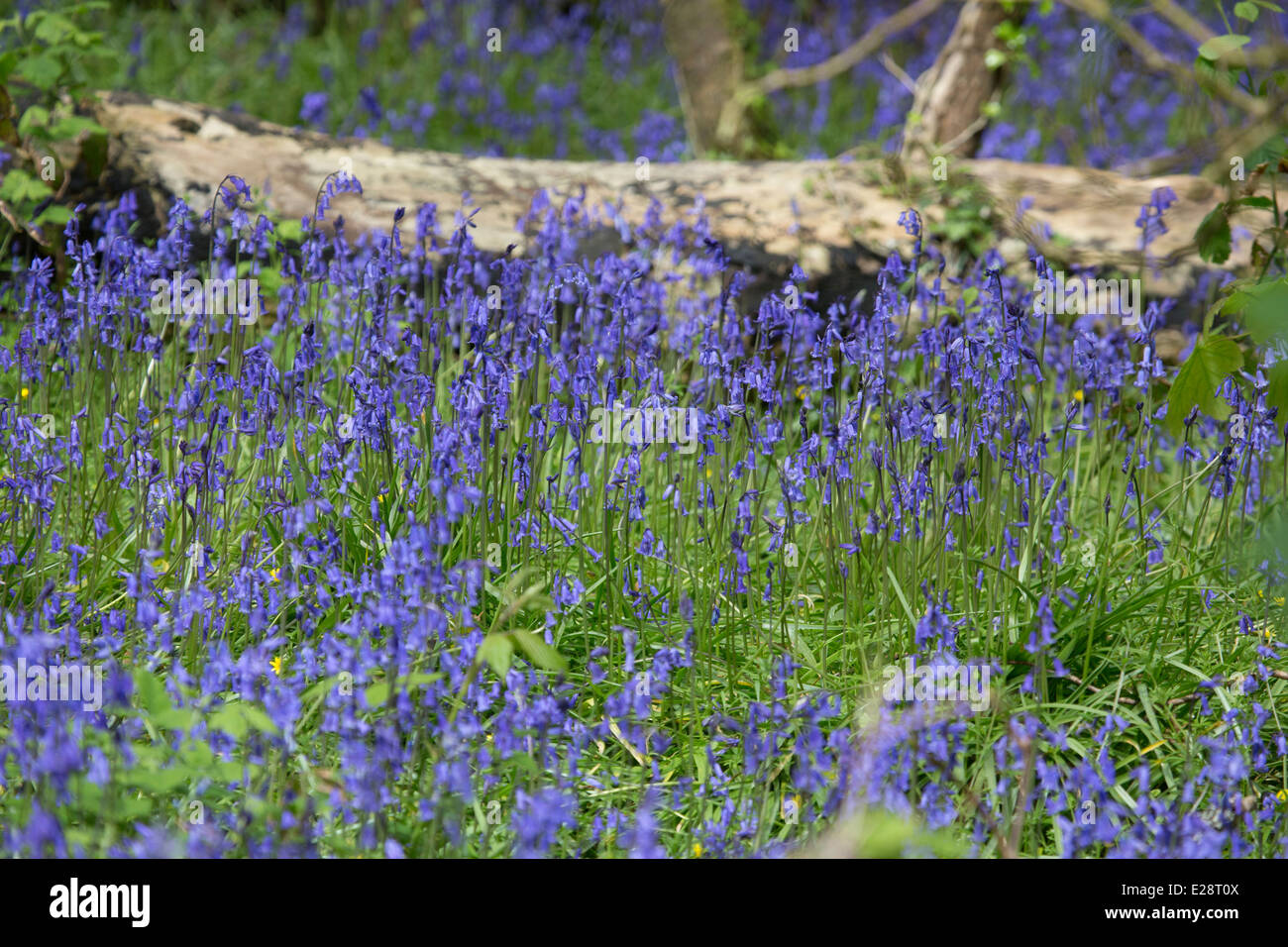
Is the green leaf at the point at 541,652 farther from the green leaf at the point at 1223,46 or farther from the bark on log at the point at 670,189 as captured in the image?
the bark on log at the point at 670,189

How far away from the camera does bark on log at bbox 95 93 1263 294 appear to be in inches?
174

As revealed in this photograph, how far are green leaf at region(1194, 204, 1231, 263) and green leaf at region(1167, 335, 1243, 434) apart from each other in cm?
58

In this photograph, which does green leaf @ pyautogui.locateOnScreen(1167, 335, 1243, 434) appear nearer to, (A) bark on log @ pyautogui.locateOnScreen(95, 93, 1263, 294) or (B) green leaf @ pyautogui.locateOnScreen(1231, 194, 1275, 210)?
(B) green leaf @ pyautogui.locateOnScreen(1231, 194, 1275, 210)

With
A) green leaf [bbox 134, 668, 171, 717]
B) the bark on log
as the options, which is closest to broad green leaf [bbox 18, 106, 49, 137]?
the bark on log

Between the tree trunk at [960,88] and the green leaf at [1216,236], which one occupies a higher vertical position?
the tree trunk at [960,88]

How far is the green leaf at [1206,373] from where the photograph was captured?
2172 millimetres

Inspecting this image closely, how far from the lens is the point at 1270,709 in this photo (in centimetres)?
242

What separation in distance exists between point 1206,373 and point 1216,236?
66 cm

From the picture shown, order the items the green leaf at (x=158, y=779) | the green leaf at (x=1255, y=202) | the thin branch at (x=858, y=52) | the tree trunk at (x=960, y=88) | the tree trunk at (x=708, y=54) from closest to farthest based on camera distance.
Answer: the green leaf at (x=158, y=779), the green leaf at (x=1255, y=202), the thin branch at (x=858, y=52), the tree trunk at (x=960, y=88), the tree trunk at (x=708, y=54)

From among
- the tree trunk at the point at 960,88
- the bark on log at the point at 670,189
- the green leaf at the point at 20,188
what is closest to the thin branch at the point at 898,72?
the tree trunk at the point at 960,88

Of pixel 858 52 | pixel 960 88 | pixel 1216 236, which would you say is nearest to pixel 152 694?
pixel 1216 236

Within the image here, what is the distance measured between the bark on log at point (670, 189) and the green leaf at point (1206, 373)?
2147 millimetres
